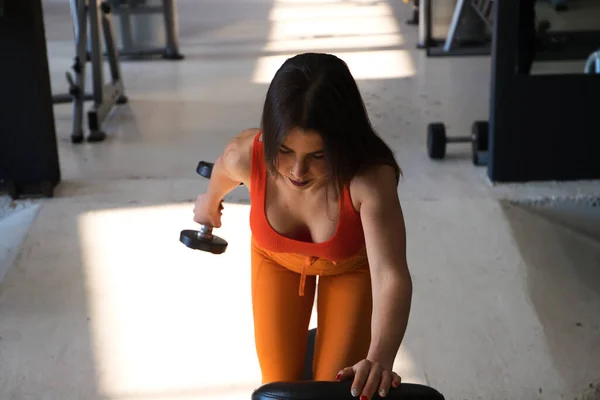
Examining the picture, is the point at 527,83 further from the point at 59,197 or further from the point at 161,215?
the point at 59,197

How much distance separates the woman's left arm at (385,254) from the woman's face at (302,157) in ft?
0.40

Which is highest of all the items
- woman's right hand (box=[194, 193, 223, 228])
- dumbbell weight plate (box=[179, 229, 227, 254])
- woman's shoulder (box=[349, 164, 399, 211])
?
woman's shoulder (box=[349, 164, 399, 211])

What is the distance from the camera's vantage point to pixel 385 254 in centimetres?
155

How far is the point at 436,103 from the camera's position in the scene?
16.3 feet

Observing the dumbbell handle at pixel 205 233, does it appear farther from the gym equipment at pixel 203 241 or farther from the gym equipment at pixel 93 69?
the gym equipment at pixel 93 69

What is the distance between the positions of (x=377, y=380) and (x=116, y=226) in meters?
2.24

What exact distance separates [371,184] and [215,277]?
1.48 metres

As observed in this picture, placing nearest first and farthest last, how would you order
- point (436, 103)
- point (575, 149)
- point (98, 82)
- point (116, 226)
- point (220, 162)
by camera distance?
point (220, 162), point (116, 226), point (575, 149), point (98, 82), point (436, 103)

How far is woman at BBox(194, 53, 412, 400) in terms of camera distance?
1422mm

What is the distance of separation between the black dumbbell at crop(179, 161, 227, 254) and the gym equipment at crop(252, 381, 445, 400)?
2.50 feet

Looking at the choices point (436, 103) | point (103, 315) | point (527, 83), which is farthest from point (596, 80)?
point (103, 315)

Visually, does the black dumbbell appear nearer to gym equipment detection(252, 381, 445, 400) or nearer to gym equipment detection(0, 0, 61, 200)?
gym equipment detection(252, 381, 445, 400)

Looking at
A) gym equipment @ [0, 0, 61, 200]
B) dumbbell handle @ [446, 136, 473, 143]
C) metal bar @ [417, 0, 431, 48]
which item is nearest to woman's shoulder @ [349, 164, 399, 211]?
gym equipment @ [0, 0, 61, 200]

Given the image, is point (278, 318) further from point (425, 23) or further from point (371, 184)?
point (425, 23)
